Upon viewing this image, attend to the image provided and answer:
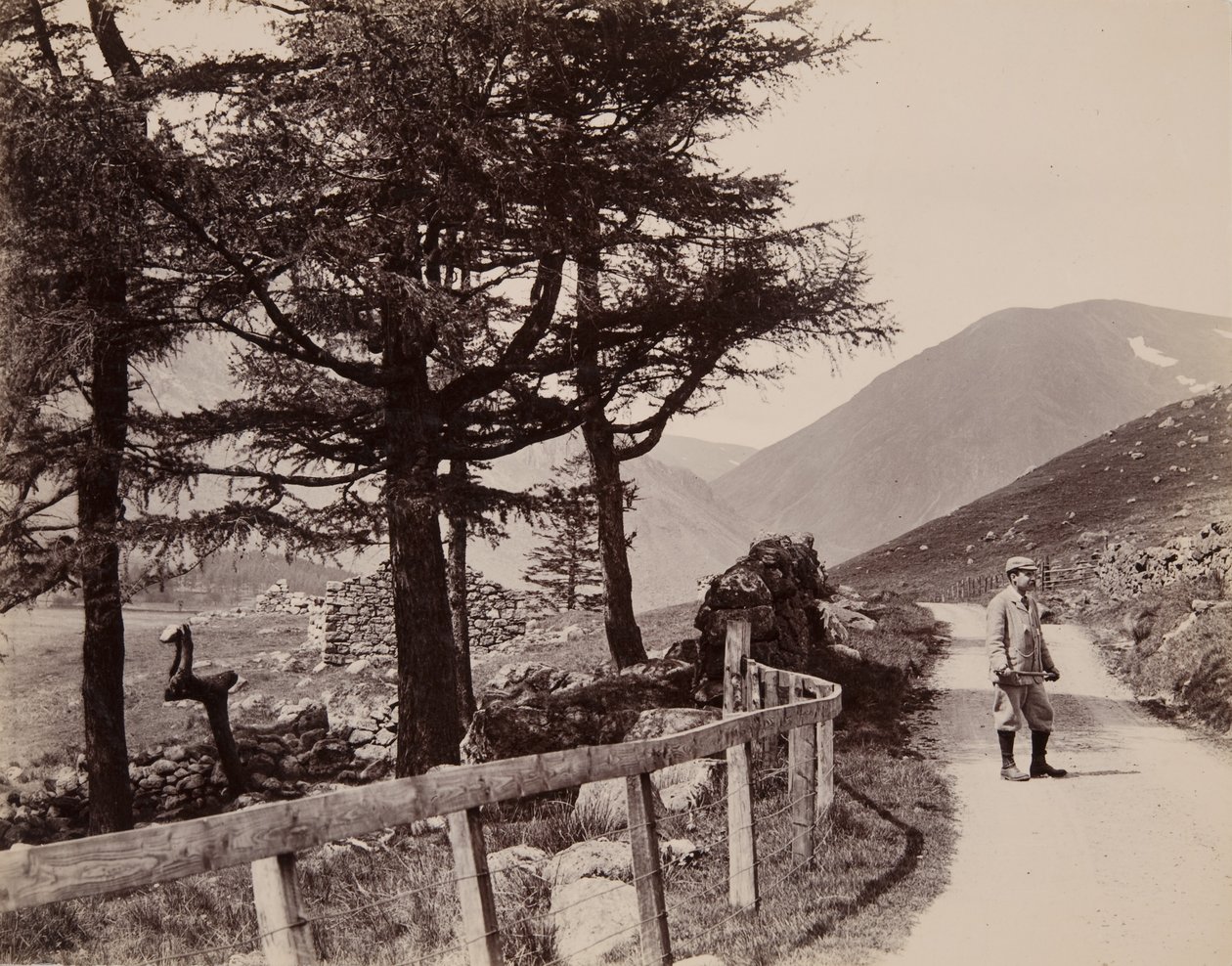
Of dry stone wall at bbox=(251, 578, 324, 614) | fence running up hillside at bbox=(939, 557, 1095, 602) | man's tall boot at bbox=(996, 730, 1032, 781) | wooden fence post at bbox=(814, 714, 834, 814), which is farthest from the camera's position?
dry stone wall at bbox=(251, 578, 324, 614)

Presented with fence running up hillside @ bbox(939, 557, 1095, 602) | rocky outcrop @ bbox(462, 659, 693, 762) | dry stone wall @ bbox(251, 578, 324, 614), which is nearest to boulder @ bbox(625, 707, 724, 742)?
rocky outcrop @ bbox(462, 659, 693, 762)

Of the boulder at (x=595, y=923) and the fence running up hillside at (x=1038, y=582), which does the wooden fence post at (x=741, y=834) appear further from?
the fence running up hillside at (x=1038, y=582)

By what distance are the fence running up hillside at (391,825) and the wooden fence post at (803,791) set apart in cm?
77

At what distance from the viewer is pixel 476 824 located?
4332 millimetres

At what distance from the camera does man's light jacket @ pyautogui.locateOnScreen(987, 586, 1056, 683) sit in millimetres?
9922

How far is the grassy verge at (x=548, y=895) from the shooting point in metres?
5.94

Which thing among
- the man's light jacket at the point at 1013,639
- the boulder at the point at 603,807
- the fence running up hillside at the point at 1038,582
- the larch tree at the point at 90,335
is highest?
the larch tree at the point at 90,335

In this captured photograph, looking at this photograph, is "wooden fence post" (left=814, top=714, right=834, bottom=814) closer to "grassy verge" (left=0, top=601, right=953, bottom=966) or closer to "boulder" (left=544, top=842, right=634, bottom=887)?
"grassy verge" (left=0, top=601, right=953, bottom=966)

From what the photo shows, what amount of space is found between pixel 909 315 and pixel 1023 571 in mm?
7870

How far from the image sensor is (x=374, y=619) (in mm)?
30547

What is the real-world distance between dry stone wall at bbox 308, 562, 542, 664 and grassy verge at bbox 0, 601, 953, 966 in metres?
19.2

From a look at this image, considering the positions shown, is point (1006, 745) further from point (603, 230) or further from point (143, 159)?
point (143, 159)

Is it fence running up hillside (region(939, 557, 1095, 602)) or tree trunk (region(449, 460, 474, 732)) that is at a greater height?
tree trunk (region(449, 460, 474, 732))

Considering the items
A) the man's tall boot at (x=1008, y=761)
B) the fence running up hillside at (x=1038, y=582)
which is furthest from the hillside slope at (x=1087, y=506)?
the man's tall boot at (x=1008, y=761)
